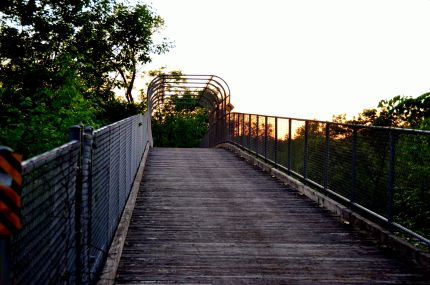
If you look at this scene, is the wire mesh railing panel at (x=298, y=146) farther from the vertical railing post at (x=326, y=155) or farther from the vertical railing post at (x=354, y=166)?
the vertical railing post at (x=354, y=166)

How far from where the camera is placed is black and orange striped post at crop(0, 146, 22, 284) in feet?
8.29

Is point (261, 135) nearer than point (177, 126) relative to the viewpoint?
Yes

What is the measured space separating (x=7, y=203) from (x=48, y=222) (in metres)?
0.90

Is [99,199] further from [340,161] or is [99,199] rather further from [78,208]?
[340,161]

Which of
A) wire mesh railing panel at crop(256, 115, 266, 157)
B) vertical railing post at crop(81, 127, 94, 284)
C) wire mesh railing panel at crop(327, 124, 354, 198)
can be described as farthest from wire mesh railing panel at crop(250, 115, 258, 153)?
vertical railing post at crop(81, 127, 94, 284)

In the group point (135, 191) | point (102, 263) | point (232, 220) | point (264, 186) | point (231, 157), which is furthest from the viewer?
point (231, 157)

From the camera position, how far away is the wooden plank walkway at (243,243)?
18.9ft

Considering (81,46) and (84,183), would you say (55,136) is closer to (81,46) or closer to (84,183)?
(84,183)

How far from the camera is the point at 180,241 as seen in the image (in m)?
7.15

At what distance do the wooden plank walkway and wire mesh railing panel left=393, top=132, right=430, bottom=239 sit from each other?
90cm

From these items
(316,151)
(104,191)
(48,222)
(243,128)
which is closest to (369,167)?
(316,151)

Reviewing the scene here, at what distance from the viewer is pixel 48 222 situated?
3.42 meters

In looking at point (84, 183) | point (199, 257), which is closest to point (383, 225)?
point (199, 257)

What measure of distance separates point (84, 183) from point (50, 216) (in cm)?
113
